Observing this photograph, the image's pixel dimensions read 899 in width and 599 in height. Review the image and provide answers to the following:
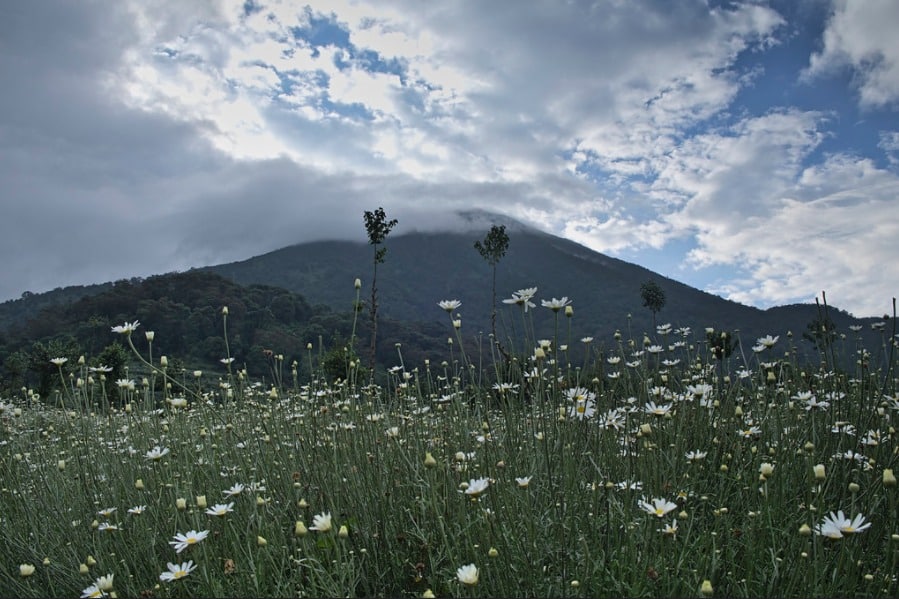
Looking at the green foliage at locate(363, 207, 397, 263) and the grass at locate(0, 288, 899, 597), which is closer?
the grass at locate(0, 288, 899, 597)

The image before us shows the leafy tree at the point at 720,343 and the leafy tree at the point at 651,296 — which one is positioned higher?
the leafy tree at the point at 651,296

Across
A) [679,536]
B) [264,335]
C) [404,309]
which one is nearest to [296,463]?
[679,536]

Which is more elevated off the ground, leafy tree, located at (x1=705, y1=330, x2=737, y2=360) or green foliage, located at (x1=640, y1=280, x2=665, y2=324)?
green foliage, located at (x1=640, y1=280, x2=665, y2=324)

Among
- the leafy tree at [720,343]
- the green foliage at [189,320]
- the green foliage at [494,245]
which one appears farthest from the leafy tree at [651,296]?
the leafy tree at [720,343]

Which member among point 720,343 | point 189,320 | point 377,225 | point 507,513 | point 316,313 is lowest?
point 507,513

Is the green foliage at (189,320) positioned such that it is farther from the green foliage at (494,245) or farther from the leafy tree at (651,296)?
the leafy tree at (651,296)

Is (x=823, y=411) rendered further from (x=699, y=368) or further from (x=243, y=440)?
(x=243, y=440)

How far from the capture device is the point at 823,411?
5270 mm

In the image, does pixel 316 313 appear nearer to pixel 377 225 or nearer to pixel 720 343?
pixel 377 225

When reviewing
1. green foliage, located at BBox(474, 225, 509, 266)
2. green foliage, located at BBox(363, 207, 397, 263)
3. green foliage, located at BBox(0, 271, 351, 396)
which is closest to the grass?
green foliage, located at BBox(363, 207, 397, 263)

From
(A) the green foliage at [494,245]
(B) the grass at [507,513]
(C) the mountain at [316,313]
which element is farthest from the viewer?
(C) the mountain at [316,313]

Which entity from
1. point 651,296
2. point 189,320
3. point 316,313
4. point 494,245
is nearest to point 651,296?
point 651,296

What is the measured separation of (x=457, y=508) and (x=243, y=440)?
85.6 inches

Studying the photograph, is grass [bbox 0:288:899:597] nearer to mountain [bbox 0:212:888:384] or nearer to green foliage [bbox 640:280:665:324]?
mountain [bbox 0:212:888:384]
